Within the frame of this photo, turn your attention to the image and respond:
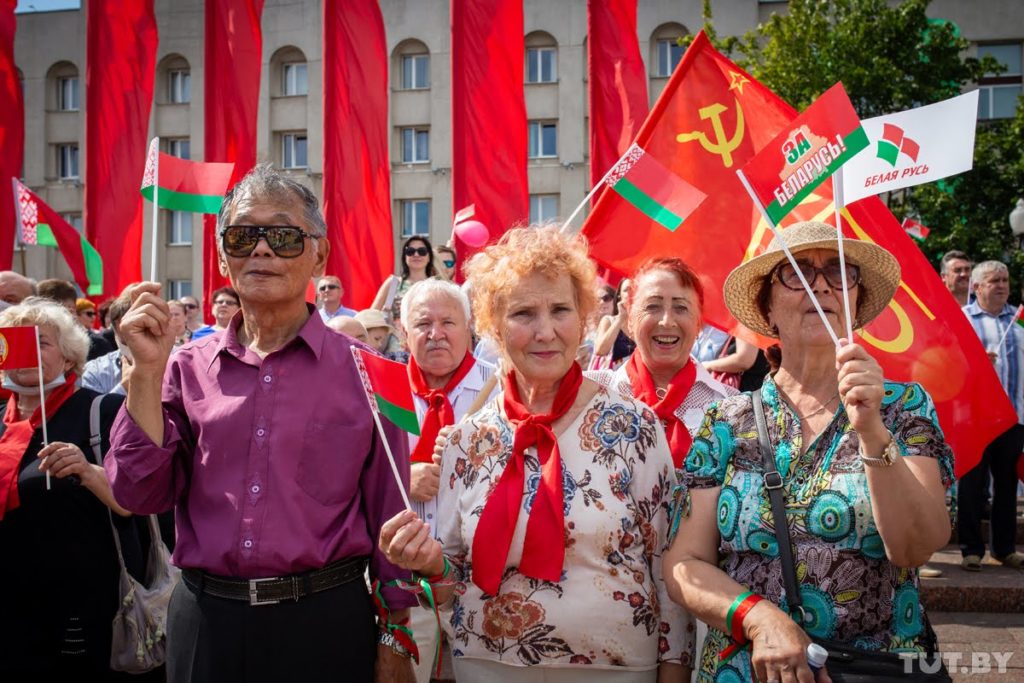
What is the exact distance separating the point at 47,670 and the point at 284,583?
1.65m

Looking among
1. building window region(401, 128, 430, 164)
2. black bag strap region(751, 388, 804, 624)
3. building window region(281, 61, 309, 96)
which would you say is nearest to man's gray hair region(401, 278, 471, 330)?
black bag strap region(751, 388, 804, 624)

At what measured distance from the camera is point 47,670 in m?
3.56

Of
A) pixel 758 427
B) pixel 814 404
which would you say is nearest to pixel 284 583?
pixel 758 427

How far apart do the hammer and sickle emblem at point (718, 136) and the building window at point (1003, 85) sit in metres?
27.8

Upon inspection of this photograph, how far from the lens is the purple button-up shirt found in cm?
256

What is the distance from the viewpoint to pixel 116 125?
12203 millimetres

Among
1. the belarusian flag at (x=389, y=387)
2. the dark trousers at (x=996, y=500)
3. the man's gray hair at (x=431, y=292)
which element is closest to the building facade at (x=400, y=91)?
the dark trousers at (x=996, y=500)

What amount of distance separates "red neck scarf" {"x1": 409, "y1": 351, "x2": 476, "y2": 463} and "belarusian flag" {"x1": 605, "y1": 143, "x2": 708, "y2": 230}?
3.94 ft

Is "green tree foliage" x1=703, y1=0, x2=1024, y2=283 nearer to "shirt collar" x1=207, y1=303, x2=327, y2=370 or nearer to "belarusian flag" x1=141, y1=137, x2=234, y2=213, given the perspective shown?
"belarusian flag" x1=141, y1=137, x2=234, y2=213

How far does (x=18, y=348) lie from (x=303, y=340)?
174 centimetres

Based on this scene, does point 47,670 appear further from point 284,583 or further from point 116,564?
point 284,583

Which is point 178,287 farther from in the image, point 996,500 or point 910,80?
point 996,500

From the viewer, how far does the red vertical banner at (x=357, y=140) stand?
11.5 meters

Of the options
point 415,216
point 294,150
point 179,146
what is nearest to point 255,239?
point 415,216
